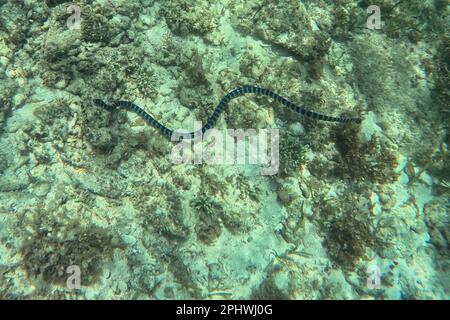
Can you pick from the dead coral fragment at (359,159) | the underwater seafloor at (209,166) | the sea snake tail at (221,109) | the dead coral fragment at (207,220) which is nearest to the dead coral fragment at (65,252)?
the underwater seafloor at (209,166)

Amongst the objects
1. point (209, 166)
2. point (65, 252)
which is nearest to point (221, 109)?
point (209, 166)

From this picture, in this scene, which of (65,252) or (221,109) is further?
(221,109)

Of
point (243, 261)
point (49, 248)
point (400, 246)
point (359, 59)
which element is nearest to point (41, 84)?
point (49, 248)

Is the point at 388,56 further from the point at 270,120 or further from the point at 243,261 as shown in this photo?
the point at 243,261

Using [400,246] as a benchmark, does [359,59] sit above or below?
above

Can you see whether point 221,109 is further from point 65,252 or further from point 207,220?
point 65,252

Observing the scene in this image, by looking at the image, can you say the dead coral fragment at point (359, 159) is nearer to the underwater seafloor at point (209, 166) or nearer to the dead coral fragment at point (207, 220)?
the underwater seafloor at point (209, 166)

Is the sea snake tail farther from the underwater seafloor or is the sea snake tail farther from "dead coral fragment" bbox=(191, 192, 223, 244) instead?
"dead coral fragment" bbox=(191, 192, 223, 244)
